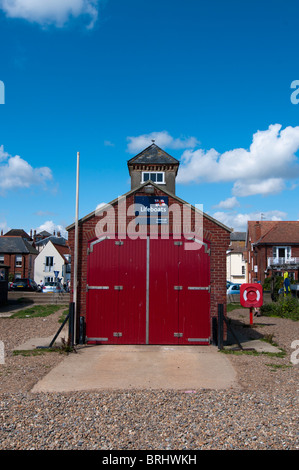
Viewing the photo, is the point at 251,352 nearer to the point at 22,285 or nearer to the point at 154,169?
the point at 154,169

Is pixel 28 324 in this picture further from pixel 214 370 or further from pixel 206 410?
pixel 206 410

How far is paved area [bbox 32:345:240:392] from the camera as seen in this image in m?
6.95

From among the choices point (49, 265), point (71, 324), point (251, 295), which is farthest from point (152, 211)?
point (49, 265)

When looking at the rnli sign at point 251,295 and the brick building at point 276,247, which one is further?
the brick building at point 276,247

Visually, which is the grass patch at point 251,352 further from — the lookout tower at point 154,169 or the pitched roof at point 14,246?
the pitched roof at point 14,246

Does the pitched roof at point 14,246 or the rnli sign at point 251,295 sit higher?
the pitched roof at point 14,246

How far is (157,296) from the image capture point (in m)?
10.6

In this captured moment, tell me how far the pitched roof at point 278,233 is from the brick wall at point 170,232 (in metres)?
35.8

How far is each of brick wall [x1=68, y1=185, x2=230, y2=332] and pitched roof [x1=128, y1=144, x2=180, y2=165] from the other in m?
12.0

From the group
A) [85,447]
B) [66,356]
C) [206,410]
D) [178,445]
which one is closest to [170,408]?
[206,410]

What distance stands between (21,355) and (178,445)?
5.99 meters

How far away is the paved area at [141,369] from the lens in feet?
22.8

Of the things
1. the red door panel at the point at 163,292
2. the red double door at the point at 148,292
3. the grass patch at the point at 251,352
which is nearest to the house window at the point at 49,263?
the red double door at the point at 148,292

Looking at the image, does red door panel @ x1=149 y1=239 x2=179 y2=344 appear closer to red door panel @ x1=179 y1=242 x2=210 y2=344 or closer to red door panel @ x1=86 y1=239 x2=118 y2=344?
red door panel @ x1=179 y1=242 x2=210 y2=344
